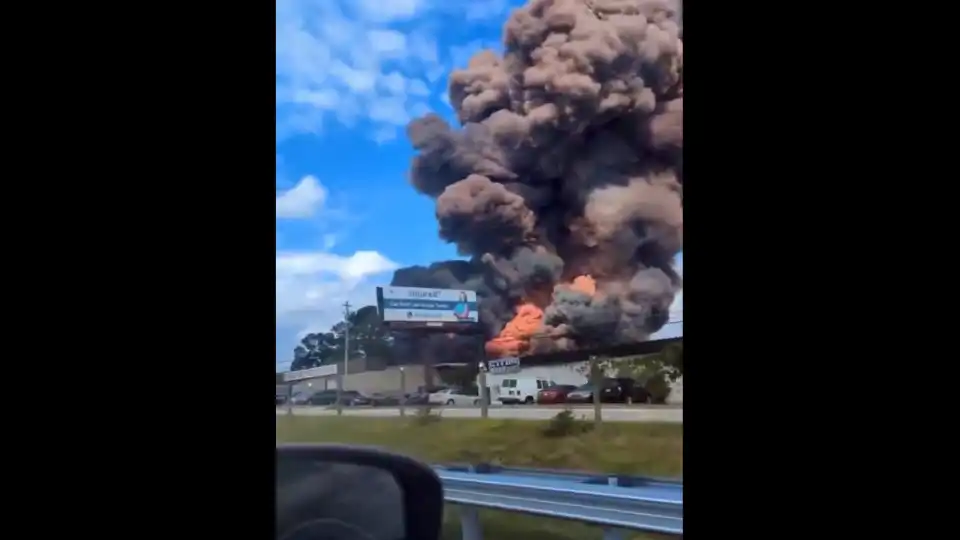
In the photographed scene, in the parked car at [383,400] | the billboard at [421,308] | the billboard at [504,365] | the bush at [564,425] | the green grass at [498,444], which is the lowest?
the green grass at [498,444]

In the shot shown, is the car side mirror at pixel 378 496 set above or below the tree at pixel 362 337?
below

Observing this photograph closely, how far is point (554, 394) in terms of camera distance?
1267 millimetres

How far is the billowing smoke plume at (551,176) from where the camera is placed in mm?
1308

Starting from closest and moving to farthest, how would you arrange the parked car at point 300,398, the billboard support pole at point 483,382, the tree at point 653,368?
the tree at point 653,368
the parked car at point 300,398
the billboard support pole at point 483,382

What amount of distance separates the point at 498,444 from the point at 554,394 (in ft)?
0.47

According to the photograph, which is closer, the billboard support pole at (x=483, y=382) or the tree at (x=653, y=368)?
the tree at (x=653, y=368)

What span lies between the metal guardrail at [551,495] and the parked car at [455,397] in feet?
0.42

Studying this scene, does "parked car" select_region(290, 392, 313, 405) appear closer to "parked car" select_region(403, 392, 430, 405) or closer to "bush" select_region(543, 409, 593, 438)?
"parked car" select_region(403, 392, 430, 405)

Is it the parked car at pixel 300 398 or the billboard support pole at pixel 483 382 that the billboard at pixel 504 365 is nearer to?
the billboard support pole at pixel 483 382

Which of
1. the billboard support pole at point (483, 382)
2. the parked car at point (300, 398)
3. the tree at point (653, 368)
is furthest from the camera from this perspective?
the billboard support pole at point (483, 382)

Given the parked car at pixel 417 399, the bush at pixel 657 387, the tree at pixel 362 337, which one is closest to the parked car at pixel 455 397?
the parked car at pixel 417 399
